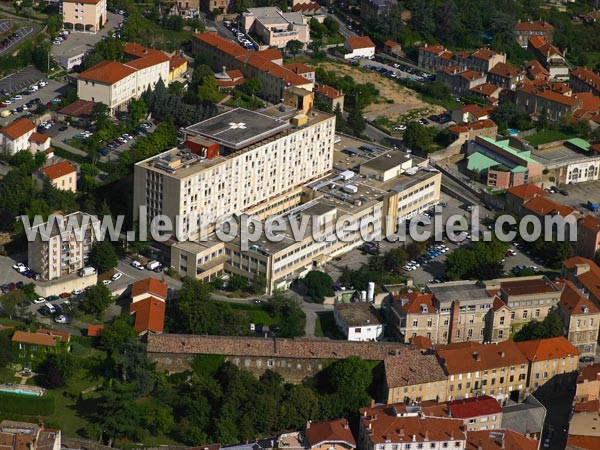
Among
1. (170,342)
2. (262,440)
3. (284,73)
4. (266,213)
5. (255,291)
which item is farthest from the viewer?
(284,73)

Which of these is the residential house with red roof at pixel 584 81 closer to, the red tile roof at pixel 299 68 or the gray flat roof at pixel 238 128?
the red tile roof at pixel 299 68

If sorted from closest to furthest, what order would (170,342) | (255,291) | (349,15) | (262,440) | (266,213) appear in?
(262,440), (170,342), (255,291), (266,213), (349,15)

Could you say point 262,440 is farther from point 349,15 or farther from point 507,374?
point 349,15

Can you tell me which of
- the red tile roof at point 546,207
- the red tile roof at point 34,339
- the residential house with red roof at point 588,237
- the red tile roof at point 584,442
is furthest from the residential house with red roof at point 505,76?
the red tile roof at point 34,339

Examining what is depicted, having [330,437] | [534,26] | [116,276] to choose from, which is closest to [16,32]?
[116,276]

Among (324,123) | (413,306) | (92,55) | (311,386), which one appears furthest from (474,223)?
(92,55)

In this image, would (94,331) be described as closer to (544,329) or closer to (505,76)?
(544,329)
